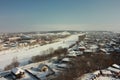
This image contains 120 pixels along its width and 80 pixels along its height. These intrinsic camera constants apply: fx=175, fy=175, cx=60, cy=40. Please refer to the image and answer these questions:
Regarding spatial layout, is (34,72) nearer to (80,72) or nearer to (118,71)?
(80,72)

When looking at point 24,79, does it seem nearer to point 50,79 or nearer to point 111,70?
point 50,79

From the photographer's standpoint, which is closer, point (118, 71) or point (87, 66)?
point (118, 71)

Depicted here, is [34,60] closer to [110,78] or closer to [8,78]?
[8,78]

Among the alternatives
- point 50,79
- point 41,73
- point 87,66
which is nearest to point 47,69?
point 41,73

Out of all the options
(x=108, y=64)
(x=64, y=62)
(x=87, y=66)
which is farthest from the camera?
(x=64, y=62)

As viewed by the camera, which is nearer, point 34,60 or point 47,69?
point 47,69

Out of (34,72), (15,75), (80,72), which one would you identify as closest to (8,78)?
(15,75)

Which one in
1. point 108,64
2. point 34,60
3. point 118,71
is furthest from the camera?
point 34,60

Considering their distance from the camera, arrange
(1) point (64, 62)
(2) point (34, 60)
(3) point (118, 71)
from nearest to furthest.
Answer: (3) point (118, 71) < (1) point (64, 62) < (2) point (34, 60)
